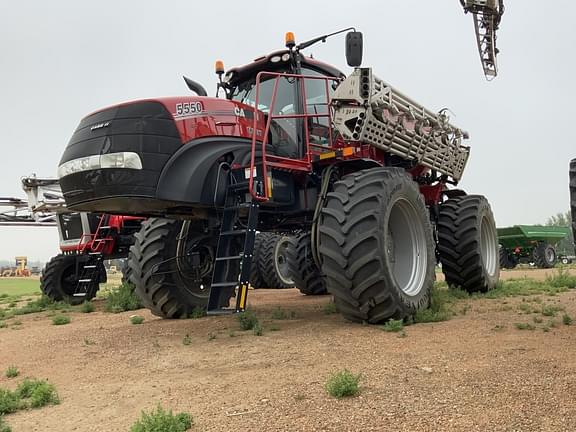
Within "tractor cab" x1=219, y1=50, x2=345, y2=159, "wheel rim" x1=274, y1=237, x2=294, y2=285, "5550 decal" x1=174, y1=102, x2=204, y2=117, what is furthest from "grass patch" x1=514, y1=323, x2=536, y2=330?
"wheel rim" x1=274, y1=237, x2=294, y2=285

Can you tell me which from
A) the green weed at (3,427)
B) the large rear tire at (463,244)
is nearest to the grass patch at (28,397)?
the green weed at (3,427)

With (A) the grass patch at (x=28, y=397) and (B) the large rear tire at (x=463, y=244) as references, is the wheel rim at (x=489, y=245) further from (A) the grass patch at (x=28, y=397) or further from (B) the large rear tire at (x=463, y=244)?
(A) the grass patch at (x=28, y=397)

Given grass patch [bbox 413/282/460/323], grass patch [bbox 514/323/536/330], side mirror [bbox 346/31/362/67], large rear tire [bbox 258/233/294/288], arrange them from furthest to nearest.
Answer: large rear tire [bbox 258/233/294/288]
grass patch [bbox 413/282/460/323]
side mirror [bbox 346/31/362/67]
grass patch [bbox 514/323/536/330]

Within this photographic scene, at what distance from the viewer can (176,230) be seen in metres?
7.00

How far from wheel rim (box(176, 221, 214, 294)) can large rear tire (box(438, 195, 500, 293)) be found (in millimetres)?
4014

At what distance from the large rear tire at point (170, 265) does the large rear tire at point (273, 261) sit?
6.92m

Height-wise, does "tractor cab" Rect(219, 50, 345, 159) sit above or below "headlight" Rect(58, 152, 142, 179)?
above

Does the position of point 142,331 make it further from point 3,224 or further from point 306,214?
point 3,224

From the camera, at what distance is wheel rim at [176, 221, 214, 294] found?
692cm

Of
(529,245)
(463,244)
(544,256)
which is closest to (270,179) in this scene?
(463,244)

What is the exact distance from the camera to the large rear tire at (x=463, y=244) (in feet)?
27.7

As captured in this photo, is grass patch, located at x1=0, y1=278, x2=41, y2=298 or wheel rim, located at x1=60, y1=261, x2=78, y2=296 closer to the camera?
wheel rim, located at x1=60, y1=261, x2=78, y2=296

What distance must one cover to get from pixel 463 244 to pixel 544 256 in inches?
689

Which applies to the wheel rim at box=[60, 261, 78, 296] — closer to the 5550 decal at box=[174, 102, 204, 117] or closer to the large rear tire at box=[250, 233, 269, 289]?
the large rear tire at box=[250, 233, 269, 289]
